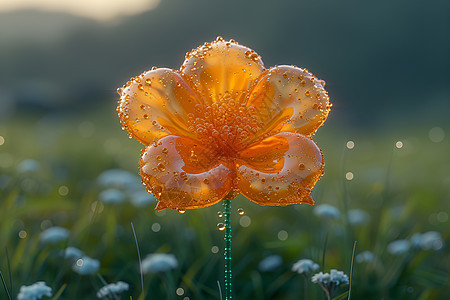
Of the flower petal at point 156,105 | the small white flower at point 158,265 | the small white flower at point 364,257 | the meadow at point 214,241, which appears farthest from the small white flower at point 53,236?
the small white flower at point 364,257

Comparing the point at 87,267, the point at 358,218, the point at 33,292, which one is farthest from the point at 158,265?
the point at 358,218

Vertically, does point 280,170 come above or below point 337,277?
above

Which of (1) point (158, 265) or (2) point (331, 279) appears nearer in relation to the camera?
(2) point (331, 279)

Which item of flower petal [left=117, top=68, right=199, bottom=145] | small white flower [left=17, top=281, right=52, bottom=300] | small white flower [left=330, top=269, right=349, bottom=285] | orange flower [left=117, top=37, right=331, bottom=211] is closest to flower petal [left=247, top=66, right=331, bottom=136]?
orange flower [left=117, top=37, right=331, bottom=211]

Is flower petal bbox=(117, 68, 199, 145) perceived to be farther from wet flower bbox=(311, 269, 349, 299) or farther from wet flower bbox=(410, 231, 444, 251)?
wet flower bbox=(410, 231, 444, 251)

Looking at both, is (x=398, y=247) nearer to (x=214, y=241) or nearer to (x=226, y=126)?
(x=214, y=241)

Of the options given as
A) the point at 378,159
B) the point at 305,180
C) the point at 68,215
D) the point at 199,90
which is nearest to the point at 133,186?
the point at 68,215
